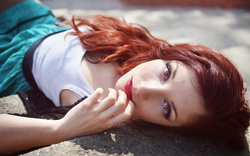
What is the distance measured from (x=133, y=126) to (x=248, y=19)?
134 inches

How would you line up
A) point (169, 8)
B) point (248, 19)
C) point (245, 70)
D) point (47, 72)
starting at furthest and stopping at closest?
point (169, 8) < point (248, 19) < point (245, 70) < point (47, 72)

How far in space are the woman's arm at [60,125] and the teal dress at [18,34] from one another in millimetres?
582

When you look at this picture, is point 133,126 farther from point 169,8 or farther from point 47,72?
point 169,8

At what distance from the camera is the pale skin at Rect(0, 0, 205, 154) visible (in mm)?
1263

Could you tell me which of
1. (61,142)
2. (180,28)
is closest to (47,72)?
(61,142)

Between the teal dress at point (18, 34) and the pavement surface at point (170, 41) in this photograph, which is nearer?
the pavement surface at point (170, 41)

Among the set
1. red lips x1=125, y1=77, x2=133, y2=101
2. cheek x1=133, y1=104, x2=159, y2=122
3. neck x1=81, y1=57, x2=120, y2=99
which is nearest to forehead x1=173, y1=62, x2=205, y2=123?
cheek x1=133, y1=104, x2=159, y2=122

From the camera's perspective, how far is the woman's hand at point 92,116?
129 cm

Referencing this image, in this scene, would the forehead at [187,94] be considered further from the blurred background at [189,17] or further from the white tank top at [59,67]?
the blurred background at [189,17]

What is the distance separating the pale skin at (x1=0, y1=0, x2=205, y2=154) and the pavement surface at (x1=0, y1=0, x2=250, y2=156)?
74mm

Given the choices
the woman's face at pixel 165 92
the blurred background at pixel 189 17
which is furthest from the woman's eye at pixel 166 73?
the blurred background at pixel 189 17

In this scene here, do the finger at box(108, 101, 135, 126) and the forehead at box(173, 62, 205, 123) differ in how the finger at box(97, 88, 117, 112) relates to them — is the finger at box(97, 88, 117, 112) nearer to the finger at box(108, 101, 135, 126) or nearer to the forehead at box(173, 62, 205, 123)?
the finger at box(108, 101, 135, 126)

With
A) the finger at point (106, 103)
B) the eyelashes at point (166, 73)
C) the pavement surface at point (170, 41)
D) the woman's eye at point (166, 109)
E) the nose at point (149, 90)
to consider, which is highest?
the eyelashes at point (166, 73)

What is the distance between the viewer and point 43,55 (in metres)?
1.79
